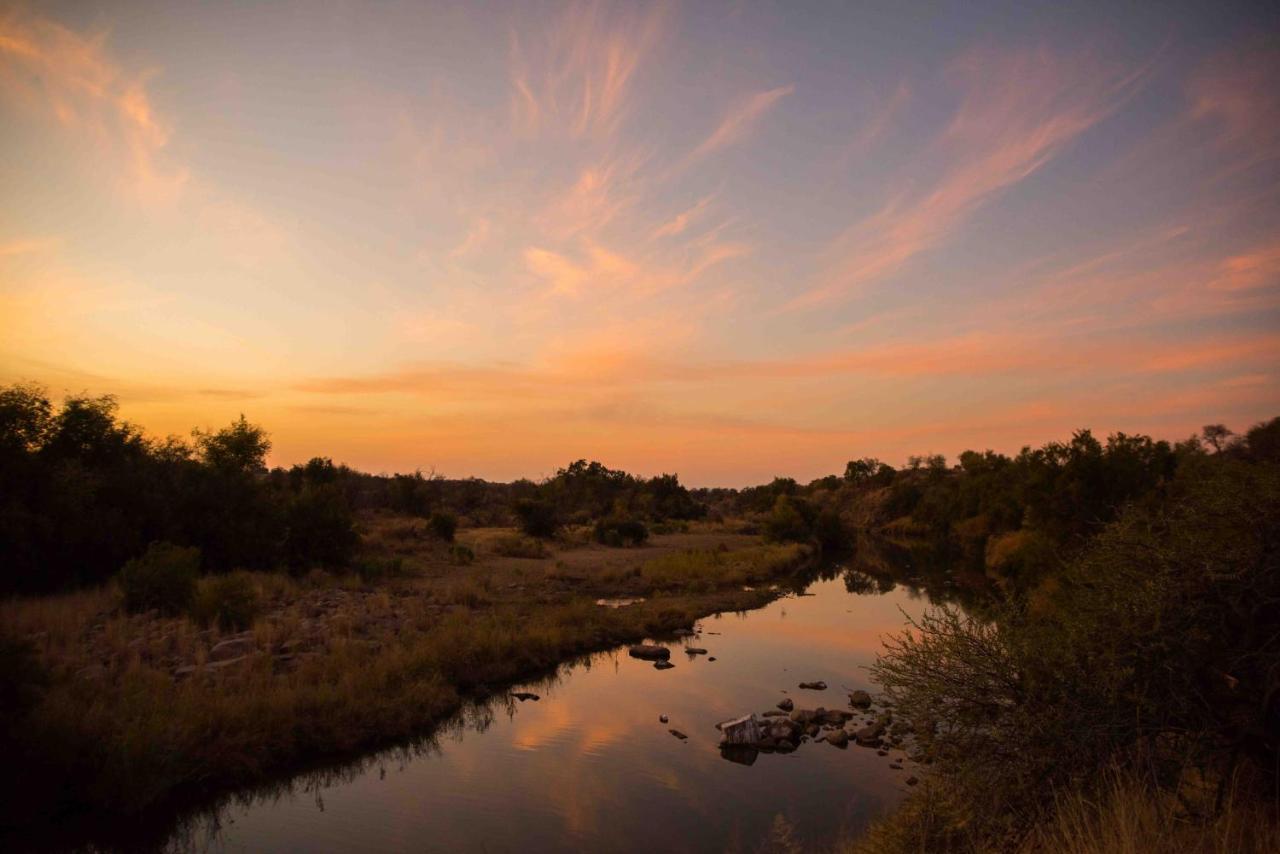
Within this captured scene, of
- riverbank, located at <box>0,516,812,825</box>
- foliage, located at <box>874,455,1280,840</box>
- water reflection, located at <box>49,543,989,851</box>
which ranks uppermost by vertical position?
foliage, located at <box>874,455,1280,840</box>

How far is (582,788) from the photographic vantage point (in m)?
11.5

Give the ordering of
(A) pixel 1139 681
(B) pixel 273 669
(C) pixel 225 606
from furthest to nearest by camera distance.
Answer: (C) pixel 225 606, (B) pixel 273 669, (A) pixel 1139 681

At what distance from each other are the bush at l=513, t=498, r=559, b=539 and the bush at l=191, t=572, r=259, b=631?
2854 centimetres

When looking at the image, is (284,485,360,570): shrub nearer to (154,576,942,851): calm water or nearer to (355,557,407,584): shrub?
(355,557,407,584): shrub

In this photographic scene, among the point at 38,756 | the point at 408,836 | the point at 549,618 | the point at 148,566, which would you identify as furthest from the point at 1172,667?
the point at 148,566

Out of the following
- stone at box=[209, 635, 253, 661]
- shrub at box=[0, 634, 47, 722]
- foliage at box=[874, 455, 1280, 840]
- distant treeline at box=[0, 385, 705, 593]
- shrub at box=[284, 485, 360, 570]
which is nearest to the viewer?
foliage at box=[874, 455, 1280, 840]

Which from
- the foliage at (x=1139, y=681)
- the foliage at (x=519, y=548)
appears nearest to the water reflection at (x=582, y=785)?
the foliage at (x=1139, y=681)

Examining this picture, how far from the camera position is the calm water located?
9.69 meters

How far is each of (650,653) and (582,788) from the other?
9196 millimetres

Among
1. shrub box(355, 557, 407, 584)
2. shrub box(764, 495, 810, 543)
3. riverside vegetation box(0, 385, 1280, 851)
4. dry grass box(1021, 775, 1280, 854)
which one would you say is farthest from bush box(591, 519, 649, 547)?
dry grass box(1021, 775, 1280, 854)

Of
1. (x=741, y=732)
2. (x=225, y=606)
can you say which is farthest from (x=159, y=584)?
(x=741, y=732)

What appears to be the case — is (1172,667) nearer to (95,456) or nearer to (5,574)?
(5,574)

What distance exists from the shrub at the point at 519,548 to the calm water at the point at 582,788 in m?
20.9

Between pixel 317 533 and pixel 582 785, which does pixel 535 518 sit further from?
pixel 582 785
